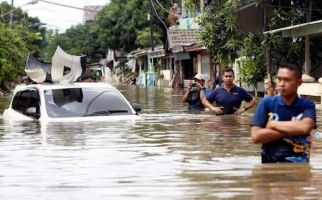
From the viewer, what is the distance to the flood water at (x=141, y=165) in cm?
639

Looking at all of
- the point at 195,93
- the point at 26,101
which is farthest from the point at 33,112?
the point at 195,93

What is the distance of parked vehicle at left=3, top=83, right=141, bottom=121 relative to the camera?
13.3 m

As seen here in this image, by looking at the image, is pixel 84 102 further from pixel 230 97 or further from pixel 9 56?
pixel 9 56

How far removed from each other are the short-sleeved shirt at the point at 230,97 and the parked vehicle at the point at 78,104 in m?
1.54

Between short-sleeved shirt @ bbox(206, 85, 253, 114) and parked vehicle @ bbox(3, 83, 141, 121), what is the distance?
154 centimetres

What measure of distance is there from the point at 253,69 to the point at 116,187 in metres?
21.1

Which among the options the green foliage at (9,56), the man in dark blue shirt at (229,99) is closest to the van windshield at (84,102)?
the man in dark blue shirt at (229,99)

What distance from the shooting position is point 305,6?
2650 cm

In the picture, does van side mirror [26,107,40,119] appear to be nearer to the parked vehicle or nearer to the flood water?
the parked vehicle

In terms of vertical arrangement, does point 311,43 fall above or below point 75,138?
above

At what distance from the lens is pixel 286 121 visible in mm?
6371

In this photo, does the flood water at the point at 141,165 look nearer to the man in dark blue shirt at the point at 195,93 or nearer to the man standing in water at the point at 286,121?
the man standing in water at the point at 286,121

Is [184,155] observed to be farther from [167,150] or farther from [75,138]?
[75,138]

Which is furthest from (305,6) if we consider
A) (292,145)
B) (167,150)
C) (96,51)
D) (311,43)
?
(96,51)
